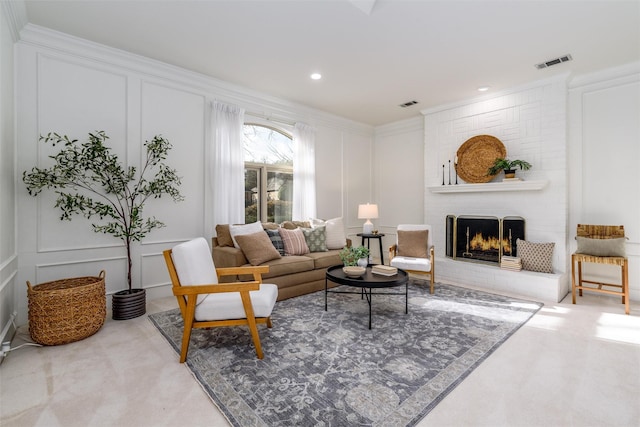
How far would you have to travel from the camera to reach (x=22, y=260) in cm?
288

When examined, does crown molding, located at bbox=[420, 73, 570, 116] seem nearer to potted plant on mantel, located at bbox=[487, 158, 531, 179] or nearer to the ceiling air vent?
the ceiling air vent

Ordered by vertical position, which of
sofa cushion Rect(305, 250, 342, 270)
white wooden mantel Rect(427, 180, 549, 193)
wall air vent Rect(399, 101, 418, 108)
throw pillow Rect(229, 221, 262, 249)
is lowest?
sofa cushion Rect(305, 250, 342, 270)

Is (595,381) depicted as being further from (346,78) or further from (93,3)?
(93,3)

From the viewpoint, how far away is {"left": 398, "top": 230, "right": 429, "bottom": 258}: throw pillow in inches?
166

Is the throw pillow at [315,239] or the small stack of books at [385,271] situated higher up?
the throw pillow at [315,239]

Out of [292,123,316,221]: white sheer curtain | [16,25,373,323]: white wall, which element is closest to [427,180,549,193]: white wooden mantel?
[292,123,316,221]: white sheer curtain

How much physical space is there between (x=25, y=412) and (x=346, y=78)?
4.29 meters

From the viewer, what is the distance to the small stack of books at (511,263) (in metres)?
4.04

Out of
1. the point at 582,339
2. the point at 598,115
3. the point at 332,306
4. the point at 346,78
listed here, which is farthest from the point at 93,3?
the point at 598,115

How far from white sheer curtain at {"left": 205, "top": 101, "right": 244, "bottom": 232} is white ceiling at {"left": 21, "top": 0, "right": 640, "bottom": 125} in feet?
1.71

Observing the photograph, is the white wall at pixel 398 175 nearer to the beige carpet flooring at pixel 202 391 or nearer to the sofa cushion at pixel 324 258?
the sofa cushion at pixel 324 258

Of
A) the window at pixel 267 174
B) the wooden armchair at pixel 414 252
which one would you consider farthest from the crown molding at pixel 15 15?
the wooden armchair at pixel 414 252

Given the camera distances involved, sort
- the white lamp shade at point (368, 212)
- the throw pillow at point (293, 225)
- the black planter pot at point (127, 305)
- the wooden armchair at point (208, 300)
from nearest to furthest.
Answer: the wooden armchair at point (208, 300), the black planter pot at point (127, 305), the throw pillow at point (293, 225), the white lamp shade at point (368, 212)

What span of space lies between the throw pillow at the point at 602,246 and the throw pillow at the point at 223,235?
437cm
